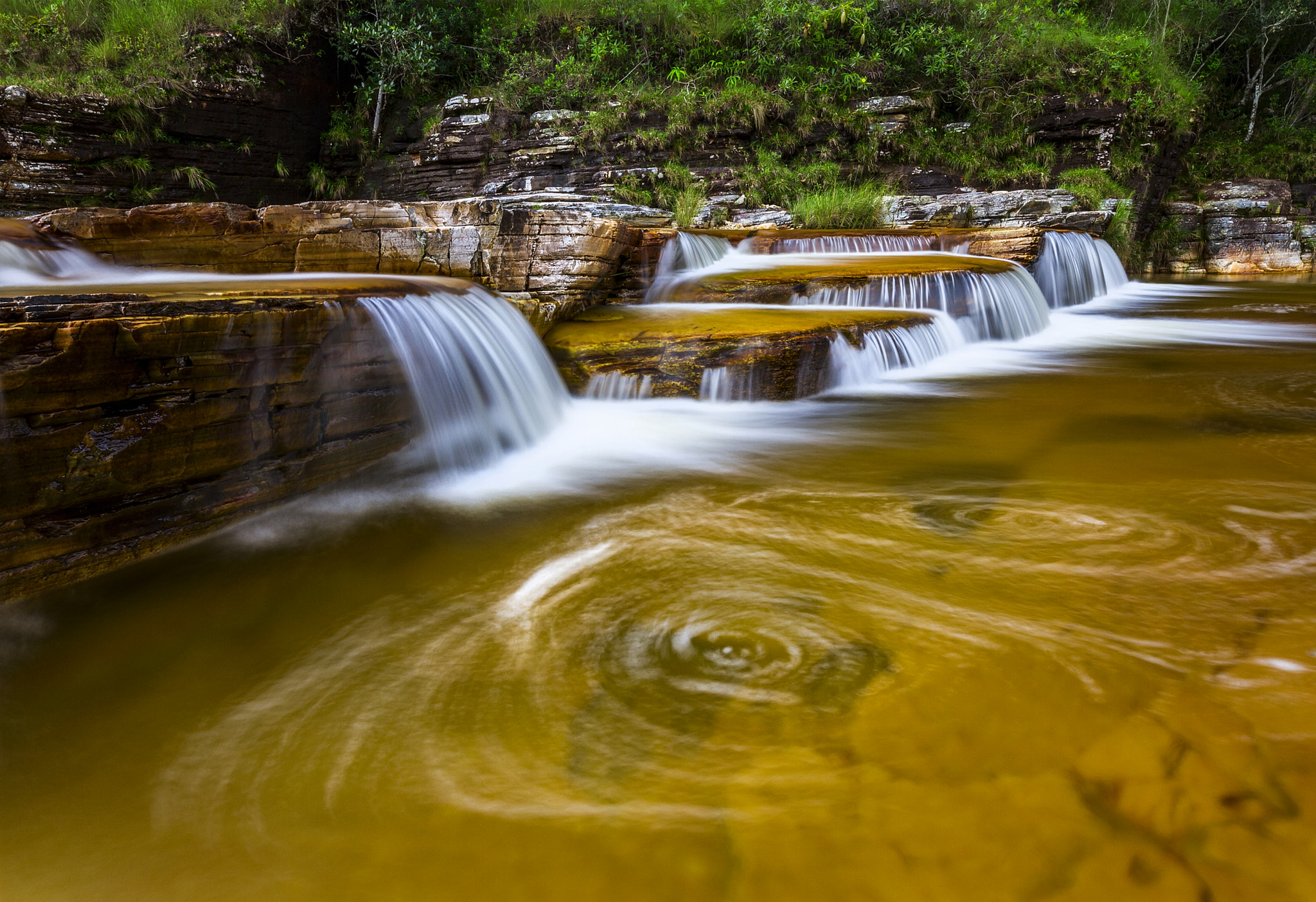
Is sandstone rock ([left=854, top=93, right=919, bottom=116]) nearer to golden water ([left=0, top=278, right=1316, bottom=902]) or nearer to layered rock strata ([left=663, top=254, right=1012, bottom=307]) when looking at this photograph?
layered rock strata ([left=663, top=254, right=1012, bottom=307])

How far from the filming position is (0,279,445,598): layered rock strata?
2217 mm

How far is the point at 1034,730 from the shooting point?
1467 mm

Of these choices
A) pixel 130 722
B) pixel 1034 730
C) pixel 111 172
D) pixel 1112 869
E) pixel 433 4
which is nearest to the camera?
pixel 1112 869

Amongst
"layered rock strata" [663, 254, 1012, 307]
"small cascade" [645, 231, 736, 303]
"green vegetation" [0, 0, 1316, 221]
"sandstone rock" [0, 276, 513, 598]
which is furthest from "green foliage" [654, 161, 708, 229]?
"sandstone rock" [0, 276, 513, 598]

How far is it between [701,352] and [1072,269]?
7541mm

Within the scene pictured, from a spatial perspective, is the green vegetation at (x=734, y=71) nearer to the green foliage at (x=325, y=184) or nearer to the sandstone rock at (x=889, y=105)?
the green foliage at (x=325, y=184)

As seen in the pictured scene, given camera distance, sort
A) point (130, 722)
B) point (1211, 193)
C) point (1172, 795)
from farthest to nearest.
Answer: point (1211, 193)
point (130, 722)
point (1172, 795)

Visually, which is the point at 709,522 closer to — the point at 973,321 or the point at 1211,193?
the point at 973,321

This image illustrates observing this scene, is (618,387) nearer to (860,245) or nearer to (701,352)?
(701,352)

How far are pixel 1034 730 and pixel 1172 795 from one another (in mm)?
250

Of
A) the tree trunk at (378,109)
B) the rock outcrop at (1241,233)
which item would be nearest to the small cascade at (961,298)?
the rock outcrop at (1241,233)

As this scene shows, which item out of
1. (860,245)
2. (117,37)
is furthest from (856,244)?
(117,37)

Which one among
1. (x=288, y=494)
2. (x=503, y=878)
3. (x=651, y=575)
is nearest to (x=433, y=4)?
(x=288, y=494)

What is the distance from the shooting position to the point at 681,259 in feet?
24.2
